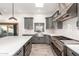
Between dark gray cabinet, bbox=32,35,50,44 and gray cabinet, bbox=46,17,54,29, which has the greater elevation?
gray cabinet, bbox=46,17,54,29

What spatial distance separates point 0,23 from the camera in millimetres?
9609

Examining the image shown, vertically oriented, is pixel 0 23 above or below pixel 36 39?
above

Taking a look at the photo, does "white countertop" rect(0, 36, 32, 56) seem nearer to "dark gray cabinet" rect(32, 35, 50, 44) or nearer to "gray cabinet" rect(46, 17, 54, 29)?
"dark gray cabinet" rect(32, 35, 50, 44)

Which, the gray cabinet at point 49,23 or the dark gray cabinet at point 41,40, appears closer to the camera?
the dark gray cabinet at point 41,40

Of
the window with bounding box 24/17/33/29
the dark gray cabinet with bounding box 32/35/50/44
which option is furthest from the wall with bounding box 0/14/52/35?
the dark gray cabinet with bounding box 32/35/50/44

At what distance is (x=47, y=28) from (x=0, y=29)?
11.5 feet

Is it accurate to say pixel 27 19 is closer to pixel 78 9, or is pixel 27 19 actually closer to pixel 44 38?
pixel 44 38

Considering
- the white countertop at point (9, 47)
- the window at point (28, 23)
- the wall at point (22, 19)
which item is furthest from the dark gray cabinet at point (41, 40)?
the white countertop at point (9, 47)

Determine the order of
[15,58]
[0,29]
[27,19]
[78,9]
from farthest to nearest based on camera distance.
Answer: [27,19]
[0,29]
[78,9]
[15,58]

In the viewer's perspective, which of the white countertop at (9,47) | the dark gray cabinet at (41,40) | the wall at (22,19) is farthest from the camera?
the wall at (22,19)

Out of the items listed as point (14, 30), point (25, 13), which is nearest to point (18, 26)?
point (14, 30)

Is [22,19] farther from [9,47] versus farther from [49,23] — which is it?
[9,47]

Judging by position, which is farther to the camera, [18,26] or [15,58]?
[18,26]

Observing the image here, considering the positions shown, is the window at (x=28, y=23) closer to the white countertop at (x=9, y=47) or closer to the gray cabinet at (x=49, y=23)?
the gray cabinet at (x=49, y=23)
